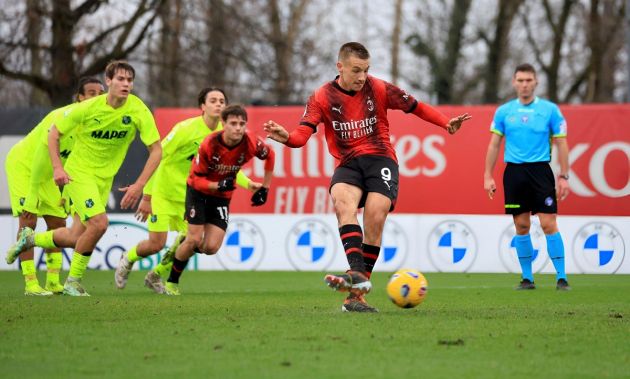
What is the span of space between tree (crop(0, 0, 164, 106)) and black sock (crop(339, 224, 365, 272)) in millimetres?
15022

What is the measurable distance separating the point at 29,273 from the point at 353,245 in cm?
459

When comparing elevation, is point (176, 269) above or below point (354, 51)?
below

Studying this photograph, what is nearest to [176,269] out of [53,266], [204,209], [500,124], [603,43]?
[204,209]

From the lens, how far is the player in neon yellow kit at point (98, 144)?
1122 cm

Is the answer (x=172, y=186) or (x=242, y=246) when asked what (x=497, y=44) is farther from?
(x=172, y=186)

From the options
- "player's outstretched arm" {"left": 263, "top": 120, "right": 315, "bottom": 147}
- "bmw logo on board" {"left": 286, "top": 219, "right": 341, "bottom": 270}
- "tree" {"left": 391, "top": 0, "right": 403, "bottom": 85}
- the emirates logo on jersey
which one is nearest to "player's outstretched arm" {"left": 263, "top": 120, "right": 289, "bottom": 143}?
"player's outstretched arm" {"left": 263, "top": 120, "right": 315, "bottom": 147}

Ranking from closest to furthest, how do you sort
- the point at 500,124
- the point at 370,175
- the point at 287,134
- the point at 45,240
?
the point at 287,134 < the point at 370,175 < the point at 45,240 < the point at 500,124

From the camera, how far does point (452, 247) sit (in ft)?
55.6

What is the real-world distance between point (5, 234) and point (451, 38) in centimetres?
2029

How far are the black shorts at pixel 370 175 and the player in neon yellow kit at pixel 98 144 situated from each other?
94.7 inches

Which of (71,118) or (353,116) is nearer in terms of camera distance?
(353,116)

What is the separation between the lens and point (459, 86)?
38.7 meters

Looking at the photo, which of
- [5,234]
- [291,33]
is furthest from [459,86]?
[5,234]

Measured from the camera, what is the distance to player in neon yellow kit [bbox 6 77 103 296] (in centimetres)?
1189
